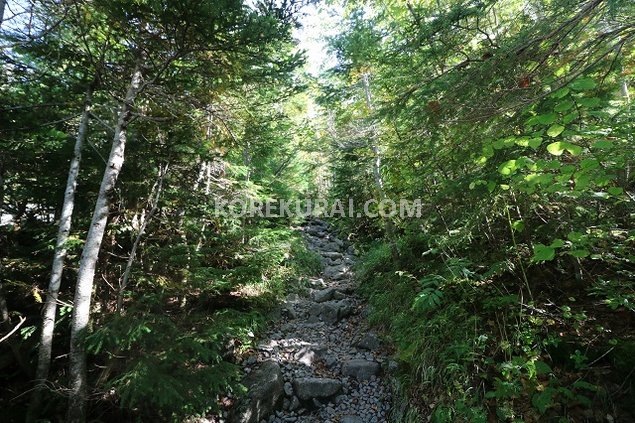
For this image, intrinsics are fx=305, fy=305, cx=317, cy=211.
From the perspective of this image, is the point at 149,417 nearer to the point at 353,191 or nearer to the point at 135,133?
the point at 135,133

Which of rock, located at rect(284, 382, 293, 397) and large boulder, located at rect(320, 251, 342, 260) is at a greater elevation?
large boulder, located at rect(320, 251, 342, 260)

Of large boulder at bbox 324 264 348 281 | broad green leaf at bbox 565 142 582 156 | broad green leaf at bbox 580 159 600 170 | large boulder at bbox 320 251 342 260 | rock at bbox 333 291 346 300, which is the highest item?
broad green leaf at bbox 565 142 582 156

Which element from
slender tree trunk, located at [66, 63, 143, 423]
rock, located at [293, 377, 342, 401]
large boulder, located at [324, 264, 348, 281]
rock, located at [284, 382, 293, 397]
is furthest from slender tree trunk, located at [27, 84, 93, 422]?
large boulder, located at [324, 264, 348, 281]

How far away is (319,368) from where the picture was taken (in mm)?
5438

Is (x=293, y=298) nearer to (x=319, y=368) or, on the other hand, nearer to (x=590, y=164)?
(x=319, y=368)

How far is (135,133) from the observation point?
515 cm

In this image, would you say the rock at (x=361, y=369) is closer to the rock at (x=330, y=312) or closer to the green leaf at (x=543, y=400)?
the rock at (x=330, y=312)

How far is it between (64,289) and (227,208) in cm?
303

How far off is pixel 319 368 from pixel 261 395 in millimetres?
1247

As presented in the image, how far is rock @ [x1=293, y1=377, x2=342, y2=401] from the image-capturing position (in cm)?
480

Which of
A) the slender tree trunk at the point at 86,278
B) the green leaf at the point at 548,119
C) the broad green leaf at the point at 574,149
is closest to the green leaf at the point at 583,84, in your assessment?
the green leaf at the point at 548,119

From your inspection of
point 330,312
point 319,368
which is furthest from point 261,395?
point 330,312

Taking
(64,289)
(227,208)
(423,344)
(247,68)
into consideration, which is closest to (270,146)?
(227,208)

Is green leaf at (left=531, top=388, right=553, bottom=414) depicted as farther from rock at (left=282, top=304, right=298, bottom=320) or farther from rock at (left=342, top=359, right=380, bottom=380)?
rock at (left=282, top=304, right=298, bottom=320)
